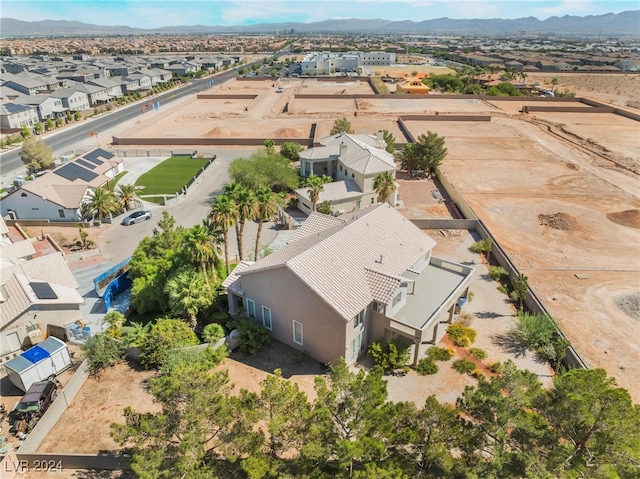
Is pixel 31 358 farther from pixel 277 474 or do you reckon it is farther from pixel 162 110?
pixel 162 110

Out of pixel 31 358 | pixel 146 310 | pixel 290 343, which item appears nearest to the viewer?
pixel 31 358

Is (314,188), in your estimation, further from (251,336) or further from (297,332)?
(251,336)

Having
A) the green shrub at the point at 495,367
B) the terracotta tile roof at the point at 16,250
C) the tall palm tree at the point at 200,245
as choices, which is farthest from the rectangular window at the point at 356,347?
the terracotta tile roof at the point at 16,250

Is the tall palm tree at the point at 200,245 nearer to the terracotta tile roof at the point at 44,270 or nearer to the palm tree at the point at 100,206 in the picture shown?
the terracotta tile roof at the point at 44,270

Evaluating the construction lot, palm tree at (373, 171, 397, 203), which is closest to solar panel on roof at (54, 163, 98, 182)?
the construction lot

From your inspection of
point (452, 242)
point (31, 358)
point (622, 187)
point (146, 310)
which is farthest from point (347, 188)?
point (622, 187)
